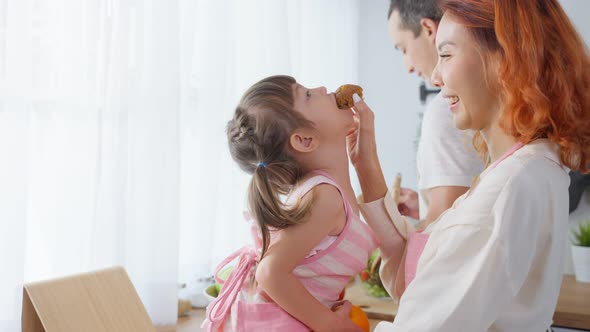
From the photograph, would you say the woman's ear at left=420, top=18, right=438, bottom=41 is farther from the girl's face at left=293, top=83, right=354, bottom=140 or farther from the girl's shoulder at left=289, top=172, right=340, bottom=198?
the girl's shoulder at left=289, top=172, right=340, bottom=198

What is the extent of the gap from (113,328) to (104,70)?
2.49ft

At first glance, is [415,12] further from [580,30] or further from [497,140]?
[580,30]

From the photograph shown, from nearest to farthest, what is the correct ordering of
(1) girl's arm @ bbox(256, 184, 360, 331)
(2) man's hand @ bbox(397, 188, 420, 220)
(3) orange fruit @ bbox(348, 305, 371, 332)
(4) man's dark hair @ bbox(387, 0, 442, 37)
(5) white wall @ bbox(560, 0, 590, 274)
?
(1) girl's arm @ bbox(256, 184, 360, 331) → (3) orange fruit @ bbox(348, 305, 371, 332) → (4) man's dark hair @ bbox(387, 0, 442, 37) → (2) man's hand @ bbox(397, 188, 420, 220) → (5) white wall @ bbox(560, 0, 590, 274)

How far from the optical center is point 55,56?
4.85ft

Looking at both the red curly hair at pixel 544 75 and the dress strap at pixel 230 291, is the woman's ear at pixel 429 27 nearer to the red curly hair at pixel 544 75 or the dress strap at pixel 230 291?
the red curly hair at pixel 544 75

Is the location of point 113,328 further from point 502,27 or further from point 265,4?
point 265,4

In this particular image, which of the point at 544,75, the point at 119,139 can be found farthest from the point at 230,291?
the point at 544,75

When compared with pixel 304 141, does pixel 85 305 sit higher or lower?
lower

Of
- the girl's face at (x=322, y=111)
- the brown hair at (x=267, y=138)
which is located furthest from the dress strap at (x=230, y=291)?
the girl's face at (x=322, y=111)

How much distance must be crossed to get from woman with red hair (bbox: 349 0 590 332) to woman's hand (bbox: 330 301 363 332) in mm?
301

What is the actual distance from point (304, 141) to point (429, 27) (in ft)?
A: 1.63

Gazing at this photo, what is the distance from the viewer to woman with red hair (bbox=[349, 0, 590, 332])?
0.83m

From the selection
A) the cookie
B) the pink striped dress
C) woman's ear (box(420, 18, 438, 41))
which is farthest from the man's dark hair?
the pink striped dress

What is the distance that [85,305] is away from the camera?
1129mm
